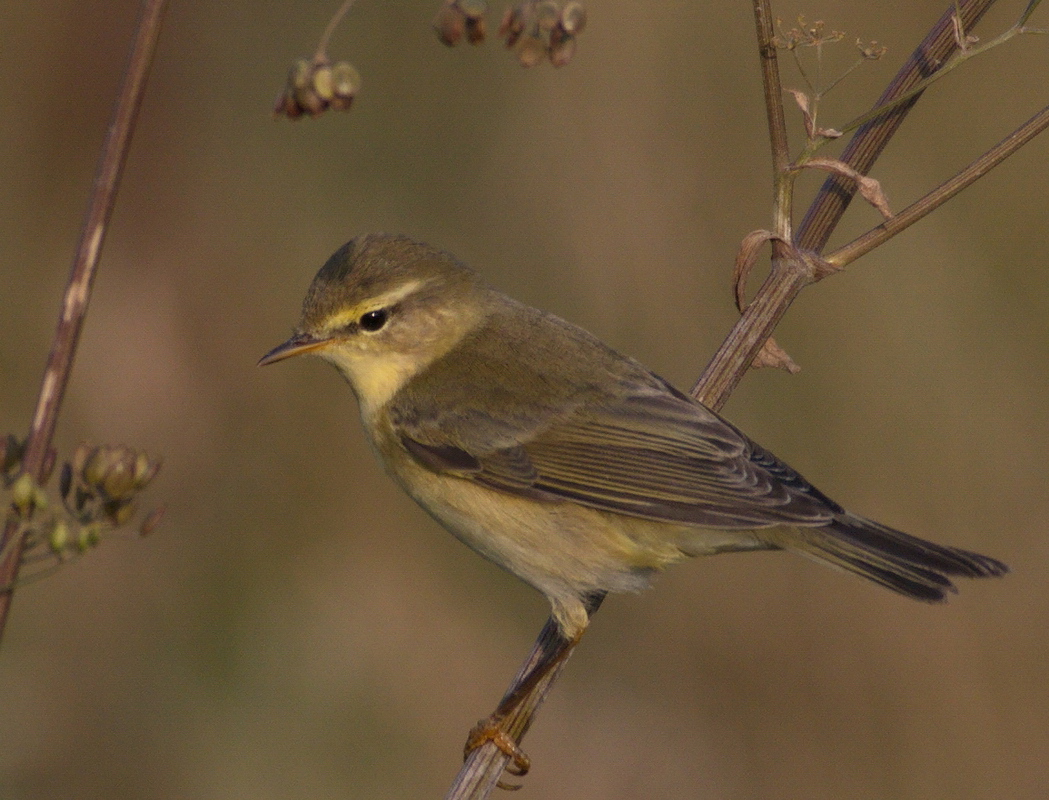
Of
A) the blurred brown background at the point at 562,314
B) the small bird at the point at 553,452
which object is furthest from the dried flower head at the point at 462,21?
the blurred brown background at the point at 562,314

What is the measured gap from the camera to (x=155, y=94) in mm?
5957

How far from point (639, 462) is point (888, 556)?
0.78 metres

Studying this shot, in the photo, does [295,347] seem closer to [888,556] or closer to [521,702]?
[521,702]

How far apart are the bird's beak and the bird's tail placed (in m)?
1.49

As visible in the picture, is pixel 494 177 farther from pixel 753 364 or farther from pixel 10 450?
pixel 10 450

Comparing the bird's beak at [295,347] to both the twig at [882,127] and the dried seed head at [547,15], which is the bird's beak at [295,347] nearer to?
the twig at [882,127]

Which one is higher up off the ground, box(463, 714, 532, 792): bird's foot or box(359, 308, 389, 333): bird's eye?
box(359, 308, 389, 333): bird's eye

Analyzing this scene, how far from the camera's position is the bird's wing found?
317cm

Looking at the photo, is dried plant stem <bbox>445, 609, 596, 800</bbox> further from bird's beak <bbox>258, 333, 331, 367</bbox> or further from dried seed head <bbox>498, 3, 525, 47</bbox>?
dried seed head <bbox>498, 3, 525, 47</bbox>

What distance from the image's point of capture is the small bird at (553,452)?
3129 millimetres

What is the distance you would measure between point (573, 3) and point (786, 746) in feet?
14.1

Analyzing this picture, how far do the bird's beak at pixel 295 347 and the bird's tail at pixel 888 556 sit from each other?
1493 mm

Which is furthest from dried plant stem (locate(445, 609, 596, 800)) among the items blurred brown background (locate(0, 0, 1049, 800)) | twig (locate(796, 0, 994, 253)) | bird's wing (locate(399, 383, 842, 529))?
blurred brown background (locate(0, 0, 1049, 800))

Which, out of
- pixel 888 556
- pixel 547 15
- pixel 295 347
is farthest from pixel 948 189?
pixel 295 347
